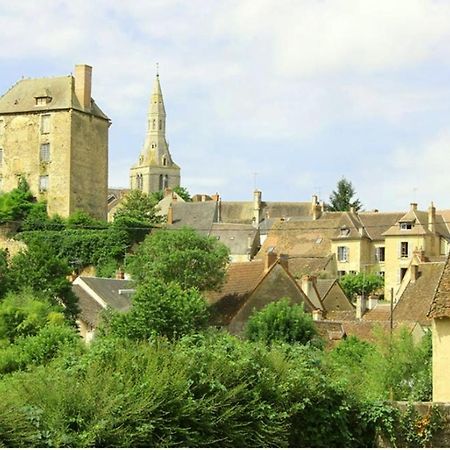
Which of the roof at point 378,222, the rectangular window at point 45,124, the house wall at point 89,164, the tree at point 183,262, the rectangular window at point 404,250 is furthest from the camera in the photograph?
the roof at point 378,222

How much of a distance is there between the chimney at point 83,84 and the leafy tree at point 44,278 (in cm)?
2982

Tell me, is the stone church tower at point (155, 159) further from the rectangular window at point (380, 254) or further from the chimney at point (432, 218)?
the chimney at point (432, 218)

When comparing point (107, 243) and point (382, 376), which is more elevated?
point (107, 243)

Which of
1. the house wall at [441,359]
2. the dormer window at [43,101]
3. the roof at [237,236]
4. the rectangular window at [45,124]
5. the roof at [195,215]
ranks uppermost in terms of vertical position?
the dormer window at [43,101]

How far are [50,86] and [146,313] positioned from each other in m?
45.2

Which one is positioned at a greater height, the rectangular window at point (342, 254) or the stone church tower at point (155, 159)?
the stone church tower at point (155, 159)

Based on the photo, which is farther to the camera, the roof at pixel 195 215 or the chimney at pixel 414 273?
the roof at pixel 195 215

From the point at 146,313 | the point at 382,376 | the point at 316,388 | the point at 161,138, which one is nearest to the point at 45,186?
the point at 146,313

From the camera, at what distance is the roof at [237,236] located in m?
90.6

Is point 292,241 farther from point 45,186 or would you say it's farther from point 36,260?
point 36,260

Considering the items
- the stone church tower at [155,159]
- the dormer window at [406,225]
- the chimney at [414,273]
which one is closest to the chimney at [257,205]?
the dormer window at [406,225]

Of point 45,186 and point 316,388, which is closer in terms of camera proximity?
point 316,388

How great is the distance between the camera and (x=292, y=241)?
88.8 meters

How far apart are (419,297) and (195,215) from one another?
4923cm
